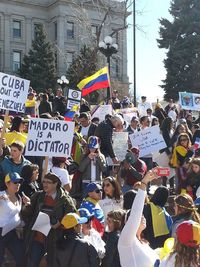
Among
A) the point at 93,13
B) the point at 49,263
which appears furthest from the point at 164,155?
the point at 93,13

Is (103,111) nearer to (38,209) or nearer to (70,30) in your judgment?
(38,209)

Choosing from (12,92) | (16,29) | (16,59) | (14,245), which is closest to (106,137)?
(12,92)

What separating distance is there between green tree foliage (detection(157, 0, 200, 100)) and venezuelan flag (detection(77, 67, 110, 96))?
2795cm

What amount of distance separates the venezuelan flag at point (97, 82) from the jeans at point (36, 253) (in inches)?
323

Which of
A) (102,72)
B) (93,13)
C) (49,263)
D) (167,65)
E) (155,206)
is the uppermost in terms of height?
(93,13)

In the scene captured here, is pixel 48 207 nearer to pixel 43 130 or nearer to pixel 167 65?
pixel 43 130

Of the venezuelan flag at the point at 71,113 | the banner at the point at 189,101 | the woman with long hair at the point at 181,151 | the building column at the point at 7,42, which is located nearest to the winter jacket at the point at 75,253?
the woman with long hair at the point at 181,151

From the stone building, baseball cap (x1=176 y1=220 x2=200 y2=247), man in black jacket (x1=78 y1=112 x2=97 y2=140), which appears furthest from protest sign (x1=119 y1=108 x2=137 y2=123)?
the stone building

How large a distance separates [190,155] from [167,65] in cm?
3349

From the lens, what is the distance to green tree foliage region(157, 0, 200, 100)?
1603 inches

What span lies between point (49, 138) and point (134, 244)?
3058 mm

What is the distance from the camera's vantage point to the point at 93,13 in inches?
2274

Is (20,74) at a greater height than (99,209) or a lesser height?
greater

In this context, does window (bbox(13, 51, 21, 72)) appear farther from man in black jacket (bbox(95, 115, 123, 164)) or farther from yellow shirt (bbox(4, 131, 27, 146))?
yellow shirt (bbox(4, 131, 27, 146))
